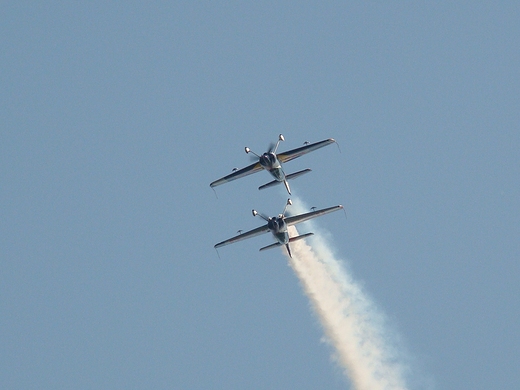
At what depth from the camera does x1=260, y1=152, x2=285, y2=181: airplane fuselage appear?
359ft

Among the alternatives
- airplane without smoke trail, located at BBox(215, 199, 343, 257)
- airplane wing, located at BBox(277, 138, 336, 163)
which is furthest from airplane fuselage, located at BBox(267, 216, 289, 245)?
airplane wing, located at BBox(277, 138, 336, 163)

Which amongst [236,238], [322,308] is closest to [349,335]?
[322,308]

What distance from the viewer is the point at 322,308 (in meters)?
121

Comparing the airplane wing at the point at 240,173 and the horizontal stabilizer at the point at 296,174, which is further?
the airplane wing at the point at 240,173

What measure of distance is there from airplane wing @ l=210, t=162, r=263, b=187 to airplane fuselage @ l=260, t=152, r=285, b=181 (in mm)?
2104

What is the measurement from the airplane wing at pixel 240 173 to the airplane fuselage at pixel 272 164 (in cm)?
210

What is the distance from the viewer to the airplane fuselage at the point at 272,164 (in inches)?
4311

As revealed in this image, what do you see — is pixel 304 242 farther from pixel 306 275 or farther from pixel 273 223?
pixel 273 223

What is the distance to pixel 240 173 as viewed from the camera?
115 m

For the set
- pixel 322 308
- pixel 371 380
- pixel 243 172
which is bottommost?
pixel 371 380

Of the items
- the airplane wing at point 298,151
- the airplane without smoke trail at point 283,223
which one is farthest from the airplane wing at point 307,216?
the airplane wing at point 298,151

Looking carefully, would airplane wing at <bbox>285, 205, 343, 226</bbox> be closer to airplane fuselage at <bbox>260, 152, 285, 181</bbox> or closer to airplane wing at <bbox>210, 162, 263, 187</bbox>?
airplane fuselage at <bbox>260, 152, 285, 181</bbox>

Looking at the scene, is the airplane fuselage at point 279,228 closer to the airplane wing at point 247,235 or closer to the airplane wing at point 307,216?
the airplane wing at point 307,216

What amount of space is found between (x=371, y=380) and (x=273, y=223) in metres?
16.7
